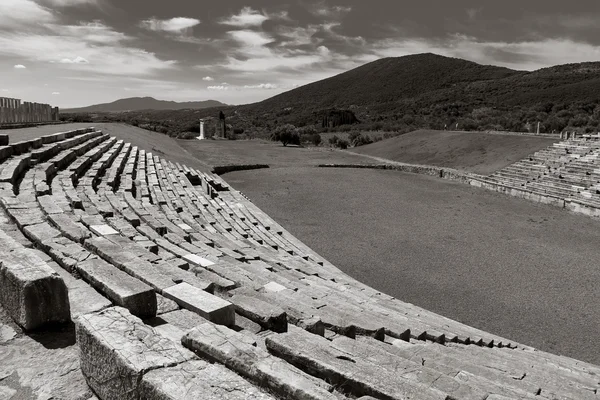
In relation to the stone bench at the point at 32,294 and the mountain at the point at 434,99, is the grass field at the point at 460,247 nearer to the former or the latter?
the stone bench at the point at 32,294

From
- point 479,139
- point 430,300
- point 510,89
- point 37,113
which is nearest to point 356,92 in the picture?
point 510,89

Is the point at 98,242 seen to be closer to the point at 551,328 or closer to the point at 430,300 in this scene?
the point at 430,300

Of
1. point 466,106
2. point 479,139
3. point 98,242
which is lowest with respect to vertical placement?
point 98,242

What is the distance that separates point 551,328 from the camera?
8.34m

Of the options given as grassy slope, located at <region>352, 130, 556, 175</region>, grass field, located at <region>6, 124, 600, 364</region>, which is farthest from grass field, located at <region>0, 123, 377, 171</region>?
grass field, located at <region>6, 124, 600, 364</region>

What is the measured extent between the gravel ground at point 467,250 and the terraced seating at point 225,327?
1.71 metres

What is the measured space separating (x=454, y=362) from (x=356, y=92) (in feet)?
378

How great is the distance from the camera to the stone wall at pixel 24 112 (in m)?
24.4

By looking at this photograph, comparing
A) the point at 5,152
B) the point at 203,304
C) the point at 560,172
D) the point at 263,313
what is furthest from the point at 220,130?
the point at 203,304

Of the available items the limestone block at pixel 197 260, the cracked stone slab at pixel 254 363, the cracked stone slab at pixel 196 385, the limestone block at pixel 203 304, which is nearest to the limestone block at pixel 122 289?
the limestone block at pixel 203 304

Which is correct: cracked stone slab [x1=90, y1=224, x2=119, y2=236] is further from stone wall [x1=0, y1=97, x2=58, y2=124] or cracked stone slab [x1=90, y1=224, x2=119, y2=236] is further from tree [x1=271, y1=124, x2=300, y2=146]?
tree [x1=271, y1=124, x2=300, y2=146]

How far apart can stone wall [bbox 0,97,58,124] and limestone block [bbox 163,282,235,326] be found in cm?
2518

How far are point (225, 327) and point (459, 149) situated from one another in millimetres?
33803

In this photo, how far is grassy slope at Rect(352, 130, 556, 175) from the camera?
2891cm
